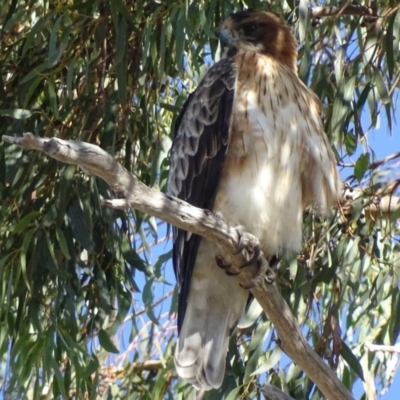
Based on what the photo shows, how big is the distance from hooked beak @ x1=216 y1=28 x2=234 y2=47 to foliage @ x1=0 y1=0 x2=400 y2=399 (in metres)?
0.08

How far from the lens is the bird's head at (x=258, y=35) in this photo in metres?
4.49

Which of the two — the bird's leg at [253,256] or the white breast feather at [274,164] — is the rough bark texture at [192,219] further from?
the white breast feather at [274,164]

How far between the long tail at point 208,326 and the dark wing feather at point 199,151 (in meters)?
0.06

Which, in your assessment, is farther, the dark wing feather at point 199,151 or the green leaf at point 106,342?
the green leaf at point 106,342

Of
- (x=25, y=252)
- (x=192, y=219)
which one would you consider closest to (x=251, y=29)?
(x=25, y=252)

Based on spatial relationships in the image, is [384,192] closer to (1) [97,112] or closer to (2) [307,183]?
(2) [307,183]

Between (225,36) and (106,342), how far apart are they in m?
1.21

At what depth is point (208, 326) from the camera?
421 centimetres

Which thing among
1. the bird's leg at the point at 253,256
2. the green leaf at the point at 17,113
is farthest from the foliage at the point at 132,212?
the bird's leg at the point at 253,256

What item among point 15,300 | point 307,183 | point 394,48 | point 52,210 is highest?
point 394,48

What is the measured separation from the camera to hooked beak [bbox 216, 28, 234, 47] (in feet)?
14.7

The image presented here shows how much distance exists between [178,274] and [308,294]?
1.75ft

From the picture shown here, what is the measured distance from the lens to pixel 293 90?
4.26 metres

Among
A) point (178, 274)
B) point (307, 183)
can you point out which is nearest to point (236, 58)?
point (307, 183)
